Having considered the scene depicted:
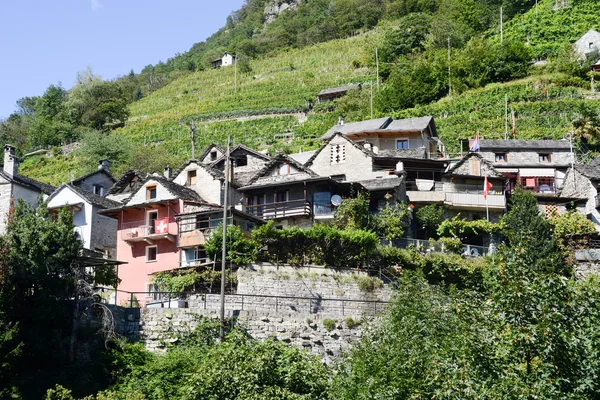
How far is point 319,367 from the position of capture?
107 ft

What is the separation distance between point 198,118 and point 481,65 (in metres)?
36.1

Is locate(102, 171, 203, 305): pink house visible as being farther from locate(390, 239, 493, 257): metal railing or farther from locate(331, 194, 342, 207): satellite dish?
locate(390, 239, 493, 257): metal railing

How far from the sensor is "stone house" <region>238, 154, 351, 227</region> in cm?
4903

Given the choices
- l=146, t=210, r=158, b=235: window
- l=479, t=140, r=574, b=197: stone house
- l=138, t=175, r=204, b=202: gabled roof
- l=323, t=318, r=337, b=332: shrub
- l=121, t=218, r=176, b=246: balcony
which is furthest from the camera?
l=479, t=140, r=574, b=197: stone house

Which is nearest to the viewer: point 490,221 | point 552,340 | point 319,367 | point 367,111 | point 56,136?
point 552,340

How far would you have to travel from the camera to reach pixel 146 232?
48.4 m

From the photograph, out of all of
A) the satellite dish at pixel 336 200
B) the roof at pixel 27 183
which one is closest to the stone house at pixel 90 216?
the roof at pixel 27 183

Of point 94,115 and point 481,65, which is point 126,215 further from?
point 94,115

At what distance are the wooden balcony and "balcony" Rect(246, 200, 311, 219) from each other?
17.9 feet

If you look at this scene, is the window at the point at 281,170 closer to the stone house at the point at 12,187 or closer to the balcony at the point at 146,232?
the balcony at the point at 146,232

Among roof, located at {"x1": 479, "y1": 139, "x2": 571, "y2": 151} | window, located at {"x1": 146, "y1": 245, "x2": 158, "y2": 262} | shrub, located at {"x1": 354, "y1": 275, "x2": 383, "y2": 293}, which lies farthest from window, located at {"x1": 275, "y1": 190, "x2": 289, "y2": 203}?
roof, located at {"x1": 479, "y1": 139, "x2": 571, "y2": 151}

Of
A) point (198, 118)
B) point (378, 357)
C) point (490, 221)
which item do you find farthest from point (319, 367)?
point (198, 118)

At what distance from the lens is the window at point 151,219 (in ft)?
159

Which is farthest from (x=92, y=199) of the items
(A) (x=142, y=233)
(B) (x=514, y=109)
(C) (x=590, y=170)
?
(B) (x=514, y=109)
